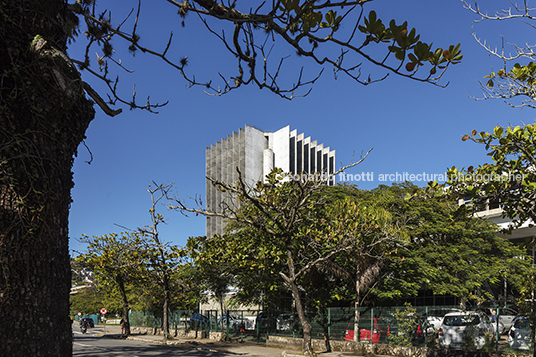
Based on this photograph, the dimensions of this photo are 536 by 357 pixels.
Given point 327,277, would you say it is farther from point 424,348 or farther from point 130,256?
point 130,256

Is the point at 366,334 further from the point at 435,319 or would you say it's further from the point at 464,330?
the point at 464,330

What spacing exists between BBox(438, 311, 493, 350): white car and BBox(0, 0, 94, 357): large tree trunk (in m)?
13.0

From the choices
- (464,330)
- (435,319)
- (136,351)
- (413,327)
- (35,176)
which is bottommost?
(136,351)

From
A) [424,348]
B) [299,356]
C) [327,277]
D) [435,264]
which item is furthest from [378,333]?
[435,264]

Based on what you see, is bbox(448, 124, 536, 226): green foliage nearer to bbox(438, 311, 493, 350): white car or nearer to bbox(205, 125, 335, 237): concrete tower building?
bbox(438, 311, 493, 350): white car

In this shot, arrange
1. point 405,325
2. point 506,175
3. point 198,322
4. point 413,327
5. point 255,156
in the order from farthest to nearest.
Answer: point 255,156, point 198,322, point 405,325, point 413,327, point 506,175

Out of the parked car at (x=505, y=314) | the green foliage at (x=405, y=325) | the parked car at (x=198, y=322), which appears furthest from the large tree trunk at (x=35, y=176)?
the parked car at (x=198, y=322)

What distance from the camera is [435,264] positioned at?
24.7 m

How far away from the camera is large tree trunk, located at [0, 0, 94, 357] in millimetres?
2900

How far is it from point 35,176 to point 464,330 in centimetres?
1495

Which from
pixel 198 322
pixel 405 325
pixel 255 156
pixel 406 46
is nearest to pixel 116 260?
pixel 198 322

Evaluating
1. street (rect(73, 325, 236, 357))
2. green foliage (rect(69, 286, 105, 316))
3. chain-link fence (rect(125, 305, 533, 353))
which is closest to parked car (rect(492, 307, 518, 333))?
chain-link fence (rect(125, 305, 533, 353))

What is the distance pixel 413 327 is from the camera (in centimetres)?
1589

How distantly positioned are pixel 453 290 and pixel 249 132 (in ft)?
148
